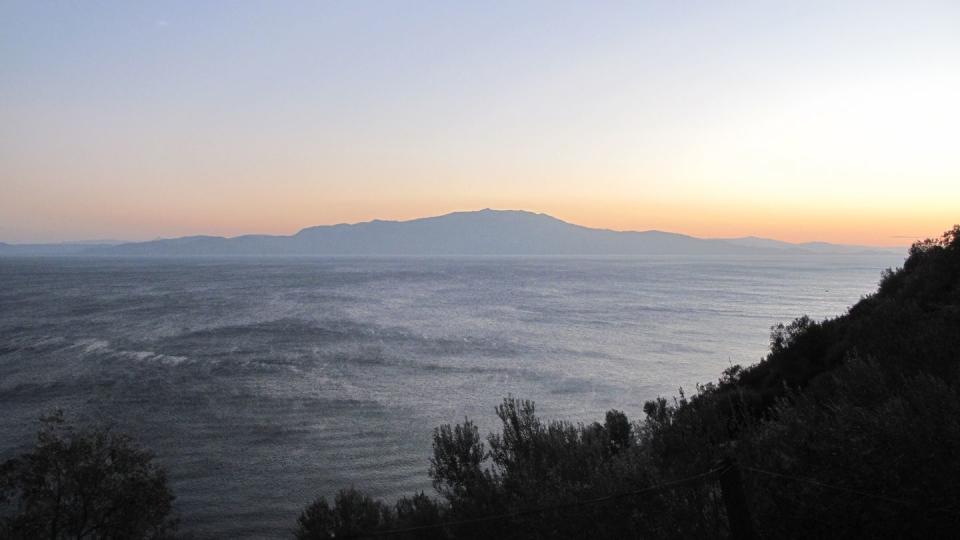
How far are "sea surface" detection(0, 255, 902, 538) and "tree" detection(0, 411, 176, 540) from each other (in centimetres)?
491

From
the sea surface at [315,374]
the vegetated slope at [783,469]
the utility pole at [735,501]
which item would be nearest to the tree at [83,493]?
the vegetated slope at [783,469]

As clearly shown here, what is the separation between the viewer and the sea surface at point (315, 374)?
2436cm

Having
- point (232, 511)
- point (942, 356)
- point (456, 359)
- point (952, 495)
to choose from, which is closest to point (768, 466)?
point (952, 495)

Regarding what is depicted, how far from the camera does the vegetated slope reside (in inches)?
251

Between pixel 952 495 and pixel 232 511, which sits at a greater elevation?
pixel 952 495

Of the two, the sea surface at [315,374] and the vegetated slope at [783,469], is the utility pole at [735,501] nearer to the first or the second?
the vegetated slope at [783,469]

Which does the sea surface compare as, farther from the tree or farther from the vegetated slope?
the vegetated slope

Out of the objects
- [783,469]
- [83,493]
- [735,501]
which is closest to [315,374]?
[83,493]

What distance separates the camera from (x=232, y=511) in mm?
20641

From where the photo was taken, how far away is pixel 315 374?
42000mm

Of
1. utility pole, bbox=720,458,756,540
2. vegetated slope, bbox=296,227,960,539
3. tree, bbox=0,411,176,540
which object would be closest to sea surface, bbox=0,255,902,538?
tree, bbox=0,411,176,540

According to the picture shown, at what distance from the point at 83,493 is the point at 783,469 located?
50.7 feet

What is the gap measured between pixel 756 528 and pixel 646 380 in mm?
33636

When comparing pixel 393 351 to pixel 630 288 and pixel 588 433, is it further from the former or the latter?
pixel 630 288
